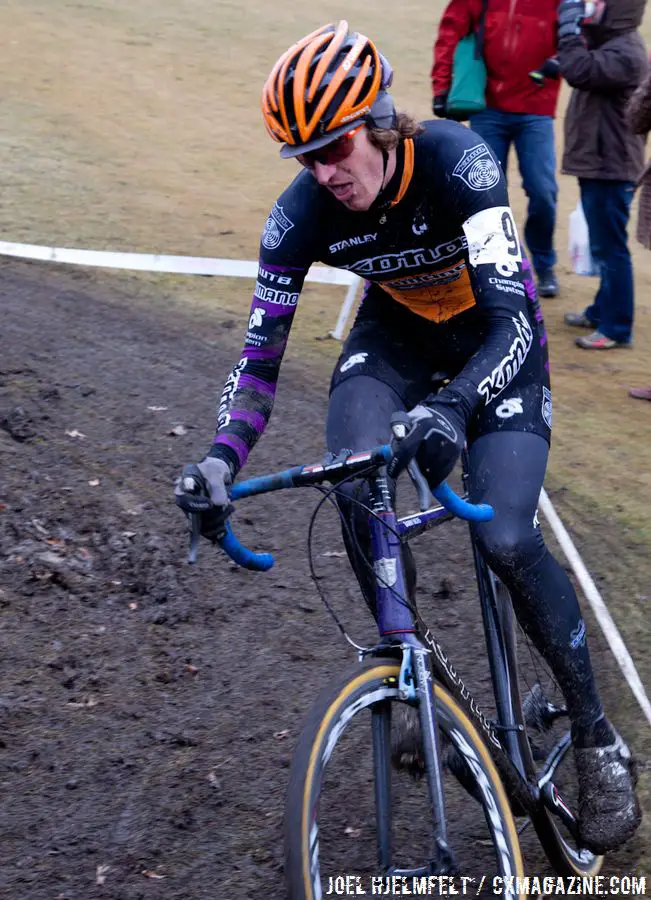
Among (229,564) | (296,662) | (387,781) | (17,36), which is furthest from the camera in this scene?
(17,36)

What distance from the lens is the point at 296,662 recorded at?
15.6 ft

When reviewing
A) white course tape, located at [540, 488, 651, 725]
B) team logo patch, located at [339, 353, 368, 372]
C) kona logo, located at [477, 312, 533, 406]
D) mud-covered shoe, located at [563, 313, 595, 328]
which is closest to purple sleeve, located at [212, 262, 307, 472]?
team logo patch, located at [339, 353, 368, 372]

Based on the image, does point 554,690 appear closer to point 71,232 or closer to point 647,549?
point 647,549

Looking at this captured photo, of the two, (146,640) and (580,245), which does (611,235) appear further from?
(146,640)

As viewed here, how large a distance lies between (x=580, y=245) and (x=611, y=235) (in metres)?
0.73

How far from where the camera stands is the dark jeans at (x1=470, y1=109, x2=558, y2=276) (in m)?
8.27

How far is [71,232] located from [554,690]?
707 cm

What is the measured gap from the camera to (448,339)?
12.5 ft

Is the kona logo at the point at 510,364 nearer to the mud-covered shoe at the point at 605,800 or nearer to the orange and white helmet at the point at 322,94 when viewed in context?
the orange and white helmet at the point at 322,94

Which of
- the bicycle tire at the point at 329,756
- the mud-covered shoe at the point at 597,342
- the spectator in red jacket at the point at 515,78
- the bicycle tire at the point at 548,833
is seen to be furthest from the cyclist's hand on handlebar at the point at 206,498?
the mud-covered shoe at the point at 597,342

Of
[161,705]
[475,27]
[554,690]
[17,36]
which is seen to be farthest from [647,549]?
[17,36]

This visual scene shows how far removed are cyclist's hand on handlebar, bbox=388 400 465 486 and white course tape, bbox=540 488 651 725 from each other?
2200mm

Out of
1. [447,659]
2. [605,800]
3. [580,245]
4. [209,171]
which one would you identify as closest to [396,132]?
[447,659]

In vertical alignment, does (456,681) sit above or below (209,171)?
above
